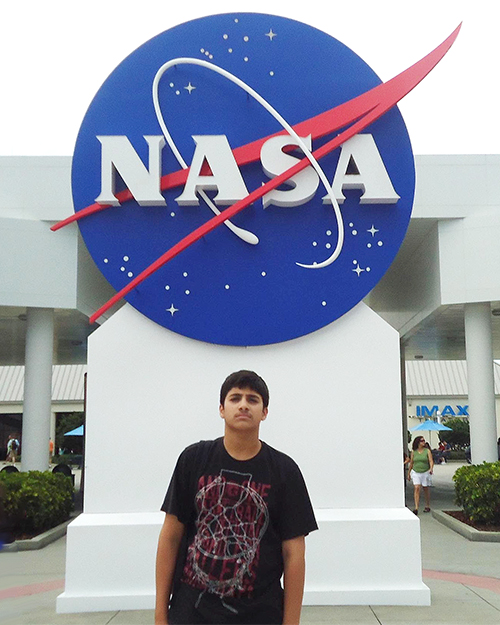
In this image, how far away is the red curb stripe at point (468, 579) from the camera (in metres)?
A: 8.09

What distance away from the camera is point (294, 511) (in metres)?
3.45

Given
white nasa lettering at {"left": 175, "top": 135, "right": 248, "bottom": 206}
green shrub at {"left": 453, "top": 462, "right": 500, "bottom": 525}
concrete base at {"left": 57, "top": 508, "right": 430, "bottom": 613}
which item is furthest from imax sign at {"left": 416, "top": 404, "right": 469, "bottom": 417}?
white nasa lettering at {"left": 175, "top": 135, "right": 248, "bottom": 206}

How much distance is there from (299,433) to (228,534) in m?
3.98

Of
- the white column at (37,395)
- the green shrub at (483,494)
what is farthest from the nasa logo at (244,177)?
the white column at (37,395)

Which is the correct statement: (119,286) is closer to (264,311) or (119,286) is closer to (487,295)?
(264,311)

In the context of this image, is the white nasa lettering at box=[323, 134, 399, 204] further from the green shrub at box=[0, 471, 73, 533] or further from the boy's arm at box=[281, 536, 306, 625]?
the green shrub at box=[0, 471, 73, 533]

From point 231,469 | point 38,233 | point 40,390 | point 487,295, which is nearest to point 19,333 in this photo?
point 40,390

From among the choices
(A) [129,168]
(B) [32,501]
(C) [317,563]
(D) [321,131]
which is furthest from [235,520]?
(B) [32,501]

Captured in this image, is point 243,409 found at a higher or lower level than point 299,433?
higher

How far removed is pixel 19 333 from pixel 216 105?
1200cm

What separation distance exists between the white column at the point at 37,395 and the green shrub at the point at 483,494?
24.6 feet

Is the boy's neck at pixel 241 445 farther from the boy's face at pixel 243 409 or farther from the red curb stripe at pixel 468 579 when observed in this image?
the red curb stripe at pixel 468 579

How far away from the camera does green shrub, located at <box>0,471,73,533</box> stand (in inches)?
459

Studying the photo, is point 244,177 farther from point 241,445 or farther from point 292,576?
point 292,576
